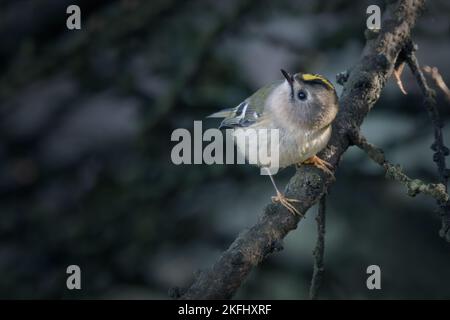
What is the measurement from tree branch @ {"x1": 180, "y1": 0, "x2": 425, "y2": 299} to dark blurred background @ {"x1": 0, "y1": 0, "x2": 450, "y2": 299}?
2.58 feet

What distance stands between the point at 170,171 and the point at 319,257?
1699 mm

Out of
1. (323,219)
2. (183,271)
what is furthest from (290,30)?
(323,219)

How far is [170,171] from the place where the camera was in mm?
3777

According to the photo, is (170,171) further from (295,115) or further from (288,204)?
(288,204)

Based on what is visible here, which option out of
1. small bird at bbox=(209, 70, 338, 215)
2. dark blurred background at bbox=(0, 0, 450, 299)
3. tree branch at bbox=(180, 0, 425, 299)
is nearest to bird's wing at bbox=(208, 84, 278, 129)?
small bird at bbox=(209, 70, 338, 215)

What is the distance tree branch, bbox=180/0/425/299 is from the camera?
6.28 feet

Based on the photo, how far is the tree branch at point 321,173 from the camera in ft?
6.28

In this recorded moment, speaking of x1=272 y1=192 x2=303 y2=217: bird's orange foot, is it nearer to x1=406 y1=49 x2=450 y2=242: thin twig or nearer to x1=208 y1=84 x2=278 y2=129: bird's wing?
x1=406 y1=49 x2=450 y2=242: thin twig

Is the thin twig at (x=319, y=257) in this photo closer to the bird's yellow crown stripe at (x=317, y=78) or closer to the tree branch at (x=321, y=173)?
the tree branch at (x=321, y=173)

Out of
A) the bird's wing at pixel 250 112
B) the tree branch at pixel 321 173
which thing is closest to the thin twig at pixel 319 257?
the tree branch at pixel 321 173

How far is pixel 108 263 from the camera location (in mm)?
3812
